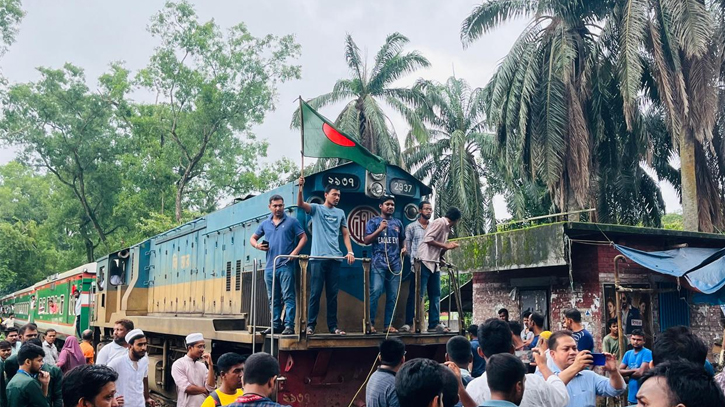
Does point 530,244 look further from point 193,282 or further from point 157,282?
Result: point 157,282

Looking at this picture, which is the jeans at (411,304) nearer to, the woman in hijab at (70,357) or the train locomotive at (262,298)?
the train locomotive at (262,298)

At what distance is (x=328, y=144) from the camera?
28.6 feet

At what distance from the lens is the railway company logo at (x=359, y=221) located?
29.7ft

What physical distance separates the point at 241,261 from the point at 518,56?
14747 millimetres

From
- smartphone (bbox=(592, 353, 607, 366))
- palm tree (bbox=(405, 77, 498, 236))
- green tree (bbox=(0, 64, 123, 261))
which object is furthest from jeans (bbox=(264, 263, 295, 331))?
green tree (bbox=(0, 64, 123, 261))

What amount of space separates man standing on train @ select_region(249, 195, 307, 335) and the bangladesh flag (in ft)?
3.16

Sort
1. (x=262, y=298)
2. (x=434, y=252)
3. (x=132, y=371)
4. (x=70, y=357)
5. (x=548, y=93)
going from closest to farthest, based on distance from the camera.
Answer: (x=132, y=371) → (x=70, y=357) → (x=434, y=252) → (x=262, y=298) → (x=548, y=93)

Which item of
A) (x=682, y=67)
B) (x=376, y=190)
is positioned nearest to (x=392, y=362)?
(x=376, y=190)

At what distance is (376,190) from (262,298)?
2.23 meters

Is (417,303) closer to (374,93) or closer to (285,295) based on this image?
(285,295)

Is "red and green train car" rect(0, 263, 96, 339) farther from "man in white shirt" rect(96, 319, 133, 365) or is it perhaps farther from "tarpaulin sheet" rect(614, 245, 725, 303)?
"tarpaulin sheet" rect(614, 245, 725, 303)

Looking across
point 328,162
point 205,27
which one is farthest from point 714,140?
point 205,27

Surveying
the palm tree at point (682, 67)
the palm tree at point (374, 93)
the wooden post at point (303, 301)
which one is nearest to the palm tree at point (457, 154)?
the palm tree at point (374, 93)

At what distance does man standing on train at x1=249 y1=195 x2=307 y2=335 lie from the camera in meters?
7.85
